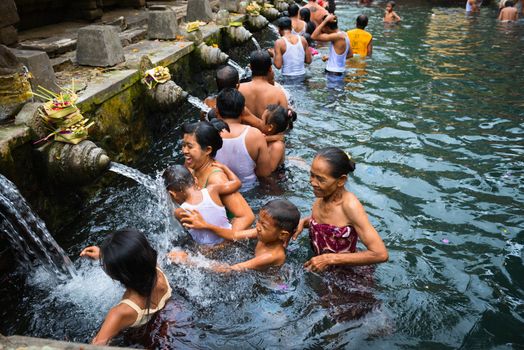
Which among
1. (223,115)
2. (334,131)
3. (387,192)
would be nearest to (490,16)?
(334,131)

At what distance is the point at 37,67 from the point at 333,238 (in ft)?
11.0

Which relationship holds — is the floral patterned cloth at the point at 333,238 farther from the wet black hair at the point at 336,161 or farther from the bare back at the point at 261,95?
the bare back at the point at 261,95

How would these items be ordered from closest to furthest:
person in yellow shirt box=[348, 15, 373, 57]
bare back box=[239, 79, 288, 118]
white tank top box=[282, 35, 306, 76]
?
bare back box=[239, 79, 288, 118]
white tank top box=[282, 35, 306, 76]
person in yellow shirt box=[348, 15, 373, 57]

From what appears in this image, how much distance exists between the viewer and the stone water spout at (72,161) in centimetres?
398

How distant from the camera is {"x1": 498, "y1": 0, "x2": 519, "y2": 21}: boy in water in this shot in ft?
51.2

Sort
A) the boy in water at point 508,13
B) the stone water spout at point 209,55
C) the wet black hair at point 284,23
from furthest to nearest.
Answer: the boy in water at point 508,13 < the wet black hair at point 284,23 < the stone water spout at point 209,55

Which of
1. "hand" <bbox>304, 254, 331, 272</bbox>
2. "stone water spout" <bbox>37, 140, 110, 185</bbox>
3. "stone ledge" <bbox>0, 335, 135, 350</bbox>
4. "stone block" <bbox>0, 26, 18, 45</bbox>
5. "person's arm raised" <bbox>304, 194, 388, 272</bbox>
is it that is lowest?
"hand" <bbox>304, 254, 331, 272</bbox>

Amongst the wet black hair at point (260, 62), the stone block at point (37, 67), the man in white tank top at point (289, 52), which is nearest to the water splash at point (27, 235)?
the stone block at point (37, 67)

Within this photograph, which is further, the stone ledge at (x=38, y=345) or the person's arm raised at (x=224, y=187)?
the person's arm raised at (x=224, y=187)

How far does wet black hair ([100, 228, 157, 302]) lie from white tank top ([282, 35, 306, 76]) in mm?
7196

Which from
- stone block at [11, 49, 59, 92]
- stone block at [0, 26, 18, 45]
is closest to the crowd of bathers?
stone block at [11, 49, 59, 92]

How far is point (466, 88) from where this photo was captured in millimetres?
8844

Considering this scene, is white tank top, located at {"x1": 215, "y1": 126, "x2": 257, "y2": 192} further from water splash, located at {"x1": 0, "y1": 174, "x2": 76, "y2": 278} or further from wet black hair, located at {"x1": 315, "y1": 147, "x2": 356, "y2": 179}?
water splash, located at {"x1": 0, "y1": 174, "x2": 76, "y2": 278}

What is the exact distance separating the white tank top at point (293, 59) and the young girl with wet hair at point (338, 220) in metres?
6.26
